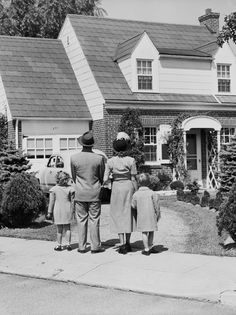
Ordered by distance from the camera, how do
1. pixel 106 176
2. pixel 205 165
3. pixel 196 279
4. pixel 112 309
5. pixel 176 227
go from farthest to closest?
pixel 205 165 → pixel 176 227 → pixel 106 176 → pixel 196 279 → pixel 112 309

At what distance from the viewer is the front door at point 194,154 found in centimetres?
2294

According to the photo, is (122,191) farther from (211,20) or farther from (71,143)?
(211,20)

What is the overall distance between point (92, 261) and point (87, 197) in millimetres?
1106

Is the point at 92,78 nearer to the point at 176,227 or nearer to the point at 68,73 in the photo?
the point at 68,73

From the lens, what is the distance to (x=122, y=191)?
9227 millimetres

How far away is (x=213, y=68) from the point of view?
2362cm

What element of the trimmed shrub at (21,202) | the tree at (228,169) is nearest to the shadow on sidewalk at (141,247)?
the trimmed shrub at (21,202)

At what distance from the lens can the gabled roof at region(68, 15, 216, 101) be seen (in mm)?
22047

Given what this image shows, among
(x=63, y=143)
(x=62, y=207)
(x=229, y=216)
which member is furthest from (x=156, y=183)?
(x=229, y=216)

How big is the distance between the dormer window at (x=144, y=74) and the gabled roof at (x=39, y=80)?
98.0 inches

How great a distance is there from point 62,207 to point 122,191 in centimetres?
137

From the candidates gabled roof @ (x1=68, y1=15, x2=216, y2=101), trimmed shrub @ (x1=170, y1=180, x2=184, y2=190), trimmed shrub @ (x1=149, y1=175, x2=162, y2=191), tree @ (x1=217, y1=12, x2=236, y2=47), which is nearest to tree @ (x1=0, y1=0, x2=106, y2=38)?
gabled roof @ (x1=68, y1=15, x2=216, y2=101)

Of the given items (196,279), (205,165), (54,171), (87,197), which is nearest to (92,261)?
(87,197)

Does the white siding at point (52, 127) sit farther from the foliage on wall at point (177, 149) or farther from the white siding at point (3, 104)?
the foliage on wall at point (177, 149)
